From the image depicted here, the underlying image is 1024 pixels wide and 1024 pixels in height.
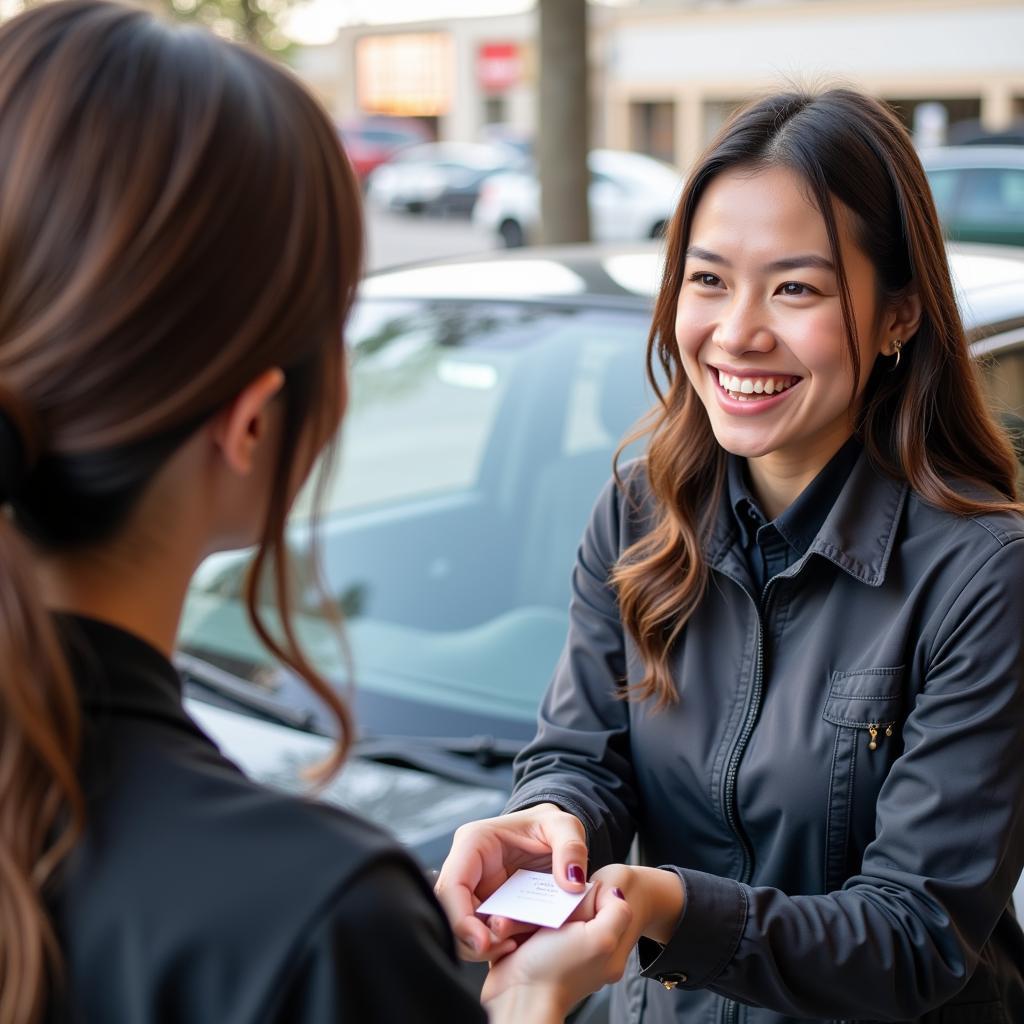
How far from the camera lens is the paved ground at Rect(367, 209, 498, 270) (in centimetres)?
2173

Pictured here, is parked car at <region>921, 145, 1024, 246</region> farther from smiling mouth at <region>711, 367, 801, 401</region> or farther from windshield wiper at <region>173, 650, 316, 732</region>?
smiling mouth at <region>711, 367, 801, 401</region>

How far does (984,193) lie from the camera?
11.3m

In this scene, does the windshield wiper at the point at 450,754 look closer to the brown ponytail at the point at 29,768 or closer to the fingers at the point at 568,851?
the fingers at the point at 568,851

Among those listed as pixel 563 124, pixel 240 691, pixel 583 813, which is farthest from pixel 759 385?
pixel 563 124

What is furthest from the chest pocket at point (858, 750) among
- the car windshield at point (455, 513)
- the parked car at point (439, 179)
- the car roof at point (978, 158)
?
the parked car at point (439, 179)

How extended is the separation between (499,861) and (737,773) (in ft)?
1.09

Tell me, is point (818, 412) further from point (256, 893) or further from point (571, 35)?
point (571, 35)

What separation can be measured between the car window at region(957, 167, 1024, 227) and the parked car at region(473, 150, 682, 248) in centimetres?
697

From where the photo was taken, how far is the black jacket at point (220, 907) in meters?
0.94

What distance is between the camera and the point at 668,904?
5.55ft

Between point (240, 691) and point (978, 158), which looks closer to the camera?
point (240, 691)

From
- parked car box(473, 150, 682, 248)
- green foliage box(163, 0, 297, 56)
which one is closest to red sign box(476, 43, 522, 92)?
green foliage box(163, 0, 297, 56)

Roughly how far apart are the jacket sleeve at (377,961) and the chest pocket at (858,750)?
85 centimetres

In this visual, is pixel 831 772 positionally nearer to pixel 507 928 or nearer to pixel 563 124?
pixel 507 928
